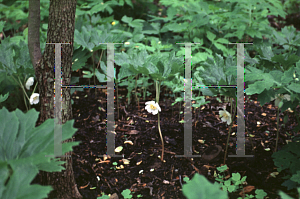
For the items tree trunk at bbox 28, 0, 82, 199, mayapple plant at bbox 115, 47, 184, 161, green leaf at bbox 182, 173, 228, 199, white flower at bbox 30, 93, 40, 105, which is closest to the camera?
green leaf at bbox 182, 173, 228, 199

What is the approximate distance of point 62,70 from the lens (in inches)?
74.0

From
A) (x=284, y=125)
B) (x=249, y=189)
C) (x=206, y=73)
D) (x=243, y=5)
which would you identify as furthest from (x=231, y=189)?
(x=243, y=5)

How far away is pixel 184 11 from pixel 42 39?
5.96 feet

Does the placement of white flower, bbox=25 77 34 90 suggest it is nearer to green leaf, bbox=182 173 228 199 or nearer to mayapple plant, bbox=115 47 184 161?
mayapple plant, bbox=115 47 184 161

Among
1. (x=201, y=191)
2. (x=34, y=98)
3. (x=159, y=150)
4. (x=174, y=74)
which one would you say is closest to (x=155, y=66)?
(x=174, y=74)

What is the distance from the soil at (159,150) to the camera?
6.88 ft

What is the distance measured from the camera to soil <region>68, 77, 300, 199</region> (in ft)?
6.88

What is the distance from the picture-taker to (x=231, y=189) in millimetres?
1961

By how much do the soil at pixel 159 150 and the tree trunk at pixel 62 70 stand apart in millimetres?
192

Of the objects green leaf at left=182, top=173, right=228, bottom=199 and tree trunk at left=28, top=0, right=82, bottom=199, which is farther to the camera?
tree trunk at left=28, top=0, right=82, bottom=199

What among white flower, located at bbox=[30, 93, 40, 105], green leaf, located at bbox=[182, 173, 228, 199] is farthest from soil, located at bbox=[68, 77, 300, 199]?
green leaf, located at bbox=[182, 173, 228, 199]

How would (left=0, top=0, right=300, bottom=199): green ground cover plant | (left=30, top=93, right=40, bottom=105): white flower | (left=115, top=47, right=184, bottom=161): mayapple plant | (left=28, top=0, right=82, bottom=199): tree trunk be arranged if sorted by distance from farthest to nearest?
(left=30, top=93, right=40, bottom=105): white flower, (left=115, top=47, right=184, bottom=161): mayapple plant, (left=28, top=0, right=82, bottom=199): tree trunk, (left=0, top=0, right=300, bottom=199): green ground cover plant

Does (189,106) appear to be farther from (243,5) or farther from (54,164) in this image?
(54,164)

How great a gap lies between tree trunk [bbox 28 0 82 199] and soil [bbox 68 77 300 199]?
0.63 ft
